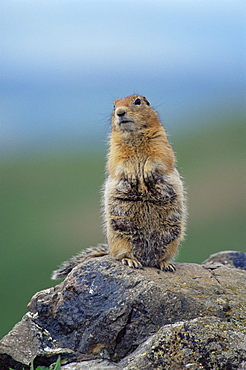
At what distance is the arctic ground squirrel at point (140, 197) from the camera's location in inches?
277

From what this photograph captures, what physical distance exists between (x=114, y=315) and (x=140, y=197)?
1.83 m

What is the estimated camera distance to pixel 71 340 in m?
6.15

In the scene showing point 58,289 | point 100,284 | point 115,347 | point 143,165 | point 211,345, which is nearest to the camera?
point 211,345

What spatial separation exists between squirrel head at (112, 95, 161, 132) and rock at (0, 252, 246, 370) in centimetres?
207

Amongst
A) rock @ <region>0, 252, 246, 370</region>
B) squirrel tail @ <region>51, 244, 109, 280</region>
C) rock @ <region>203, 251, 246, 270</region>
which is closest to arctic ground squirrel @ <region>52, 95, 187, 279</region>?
squirrel tail @ <region>51, 244, 109, 280</region>

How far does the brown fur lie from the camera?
7.04 meters

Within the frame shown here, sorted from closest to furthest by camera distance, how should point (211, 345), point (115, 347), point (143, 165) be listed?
point (211, 345), point (115, 347), point (143, 165)

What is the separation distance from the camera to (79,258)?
24.8 ft

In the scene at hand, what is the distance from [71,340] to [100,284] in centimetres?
75

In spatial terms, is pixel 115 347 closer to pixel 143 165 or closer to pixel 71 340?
pixel 71 340

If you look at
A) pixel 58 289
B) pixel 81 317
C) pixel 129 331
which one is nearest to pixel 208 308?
pixel 129 331

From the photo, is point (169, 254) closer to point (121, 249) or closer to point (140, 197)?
point (121, 249)

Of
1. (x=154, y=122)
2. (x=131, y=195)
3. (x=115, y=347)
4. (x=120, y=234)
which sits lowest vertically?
(x=115, y=347)

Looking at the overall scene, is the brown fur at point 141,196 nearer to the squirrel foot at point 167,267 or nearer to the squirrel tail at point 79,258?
the squirrel foot at point 167,267
